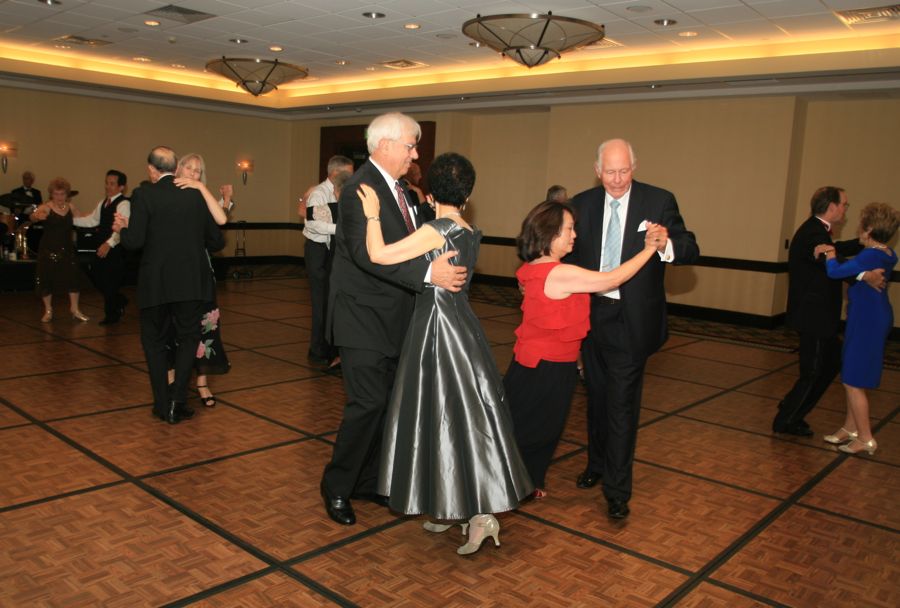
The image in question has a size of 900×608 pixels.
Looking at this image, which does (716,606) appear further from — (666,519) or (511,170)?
(511,170)

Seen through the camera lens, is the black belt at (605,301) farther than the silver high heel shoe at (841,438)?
No

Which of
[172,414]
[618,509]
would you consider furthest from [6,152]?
[618,509]

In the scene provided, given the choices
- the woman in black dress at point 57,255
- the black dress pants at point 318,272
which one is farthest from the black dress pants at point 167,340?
the woman in black dress at point 57,255

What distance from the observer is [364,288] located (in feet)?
9.64

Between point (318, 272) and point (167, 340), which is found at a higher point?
point (318, 272)

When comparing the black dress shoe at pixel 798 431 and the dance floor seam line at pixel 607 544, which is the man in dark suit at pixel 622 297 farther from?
the black dress shoe at pixel 798 431

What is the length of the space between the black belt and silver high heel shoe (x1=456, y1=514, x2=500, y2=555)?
3.53ft

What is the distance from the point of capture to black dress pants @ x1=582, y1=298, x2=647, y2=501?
3273 millimetres

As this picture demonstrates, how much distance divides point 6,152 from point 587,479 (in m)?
11.1

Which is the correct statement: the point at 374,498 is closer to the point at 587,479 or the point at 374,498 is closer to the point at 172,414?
the point at 587,479

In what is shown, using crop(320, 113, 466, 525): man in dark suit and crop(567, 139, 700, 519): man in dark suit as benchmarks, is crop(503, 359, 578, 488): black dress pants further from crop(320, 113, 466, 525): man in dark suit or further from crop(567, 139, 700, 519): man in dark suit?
crop(320, 113, 466, 525): man in dark suit

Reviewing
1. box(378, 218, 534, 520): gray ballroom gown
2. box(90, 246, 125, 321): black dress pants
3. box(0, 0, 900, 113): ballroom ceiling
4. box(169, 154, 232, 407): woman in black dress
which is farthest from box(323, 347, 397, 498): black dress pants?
box(90, 246, 125, 321): black dress pants

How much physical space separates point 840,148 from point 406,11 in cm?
584

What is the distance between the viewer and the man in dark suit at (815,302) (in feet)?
14.8
